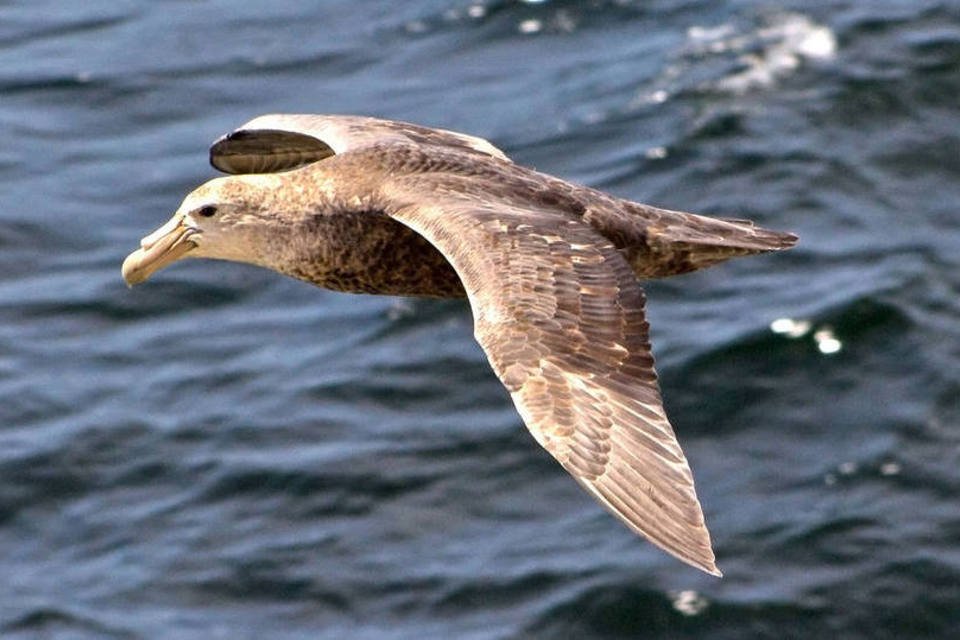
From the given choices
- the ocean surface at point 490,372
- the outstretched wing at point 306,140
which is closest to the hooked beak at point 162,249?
the outstretched wing at point 306,140

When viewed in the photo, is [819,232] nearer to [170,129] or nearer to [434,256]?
[170,129]

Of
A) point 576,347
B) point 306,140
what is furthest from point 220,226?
point 576,347

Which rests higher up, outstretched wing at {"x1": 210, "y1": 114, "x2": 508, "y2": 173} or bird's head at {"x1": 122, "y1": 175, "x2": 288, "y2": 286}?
outstretched wing at {"x1": 210, "y1": 114, "x2": 508, "y2": 173}

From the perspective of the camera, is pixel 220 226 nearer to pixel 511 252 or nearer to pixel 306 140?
pixel 306 140

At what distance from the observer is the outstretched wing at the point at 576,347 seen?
878 centimetres

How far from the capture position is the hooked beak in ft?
36.6

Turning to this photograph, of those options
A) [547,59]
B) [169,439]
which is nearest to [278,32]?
[547,59]

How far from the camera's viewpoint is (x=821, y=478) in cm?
1869

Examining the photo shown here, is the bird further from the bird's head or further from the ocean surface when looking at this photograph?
the ocean surface

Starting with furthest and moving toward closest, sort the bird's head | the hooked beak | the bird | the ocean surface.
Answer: the ocean surface → the hooked beak → the bird's head → the bird

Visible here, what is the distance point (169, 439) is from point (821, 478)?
582cm

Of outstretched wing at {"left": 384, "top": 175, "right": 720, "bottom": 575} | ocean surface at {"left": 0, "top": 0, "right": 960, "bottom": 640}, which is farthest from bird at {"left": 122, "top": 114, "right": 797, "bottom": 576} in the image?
ocean surface at {"left": 0, "top": 0, "right": 960, "bottom": 640}

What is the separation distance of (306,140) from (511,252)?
275 centimetres

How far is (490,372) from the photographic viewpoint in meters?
20.1
